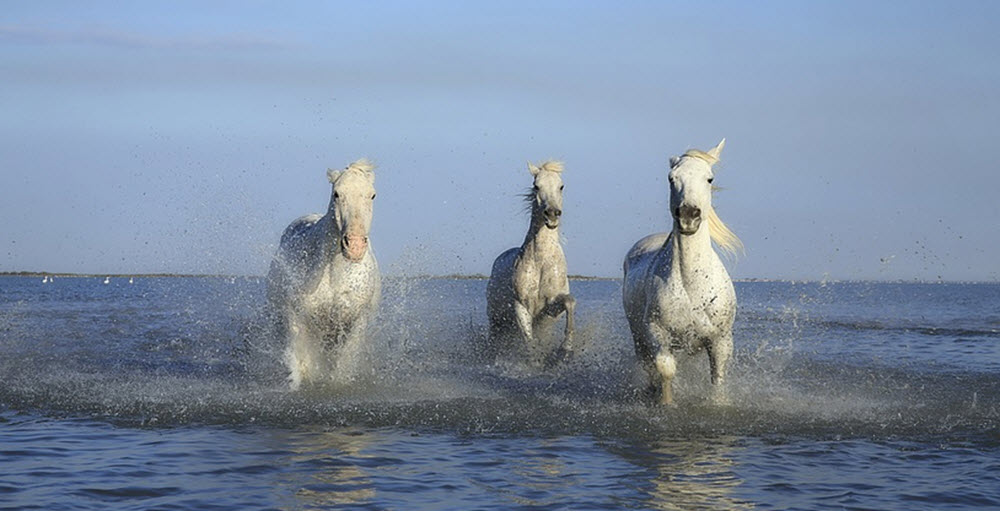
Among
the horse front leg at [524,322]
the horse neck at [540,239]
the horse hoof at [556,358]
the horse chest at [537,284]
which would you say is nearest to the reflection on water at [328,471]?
the horse hoof at [556,358]

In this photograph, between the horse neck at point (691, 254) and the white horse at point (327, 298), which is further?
the white horse at point (327, 298)

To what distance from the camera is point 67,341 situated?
55.0 feet

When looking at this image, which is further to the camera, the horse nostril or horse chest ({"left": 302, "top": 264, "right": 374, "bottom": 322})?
horse chest ({"left": 302, "top": 264, "right": 374, "bottom": 322})

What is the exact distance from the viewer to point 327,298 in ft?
32.1

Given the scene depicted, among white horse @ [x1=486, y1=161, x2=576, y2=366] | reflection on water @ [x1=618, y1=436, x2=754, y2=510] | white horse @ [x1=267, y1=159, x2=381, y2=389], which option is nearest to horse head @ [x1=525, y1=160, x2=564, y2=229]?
white horse @ [x1=486, y1=161, x2=576, y2=366]

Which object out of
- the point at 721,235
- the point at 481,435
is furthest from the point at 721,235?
the point at 481,435

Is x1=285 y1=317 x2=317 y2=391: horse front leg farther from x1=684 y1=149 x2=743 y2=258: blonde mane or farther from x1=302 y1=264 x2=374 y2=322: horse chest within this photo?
x1=684 y1=149 x2=743 y2=258: blonde mane

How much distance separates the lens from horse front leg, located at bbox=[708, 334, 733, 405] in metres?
8.80

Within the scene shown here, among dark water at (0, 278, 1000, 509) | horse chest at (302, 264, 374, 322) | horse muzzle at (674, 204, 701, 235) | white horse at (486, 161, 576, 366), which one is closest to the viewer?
dark water at (0, 278, 1000, 509)

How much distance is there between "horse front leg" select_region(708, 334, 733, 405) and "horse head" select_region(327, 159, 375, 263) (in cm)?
305

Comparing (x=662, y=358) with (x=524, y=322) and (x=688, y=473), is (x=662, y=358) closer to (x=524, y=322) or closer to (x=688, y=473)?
(x=688, y=473)

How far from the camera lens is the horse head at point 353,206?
29.0 feet

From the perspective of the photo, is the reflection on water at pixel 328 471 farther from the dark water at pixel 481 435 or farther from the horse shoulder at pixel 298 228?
the horse shoulder at pixel 298 228

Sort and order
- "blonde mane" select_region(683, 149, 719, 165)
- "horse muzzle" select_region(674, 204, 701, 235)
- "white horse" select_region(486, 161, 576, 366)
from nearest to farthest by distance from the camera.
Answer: "horse muzzle" select_region(674, 204, 701, 235) < "blonde mane" select_region(683, 149, 719, 165) < "white horse" select_region(486, 161, 576, 366)
